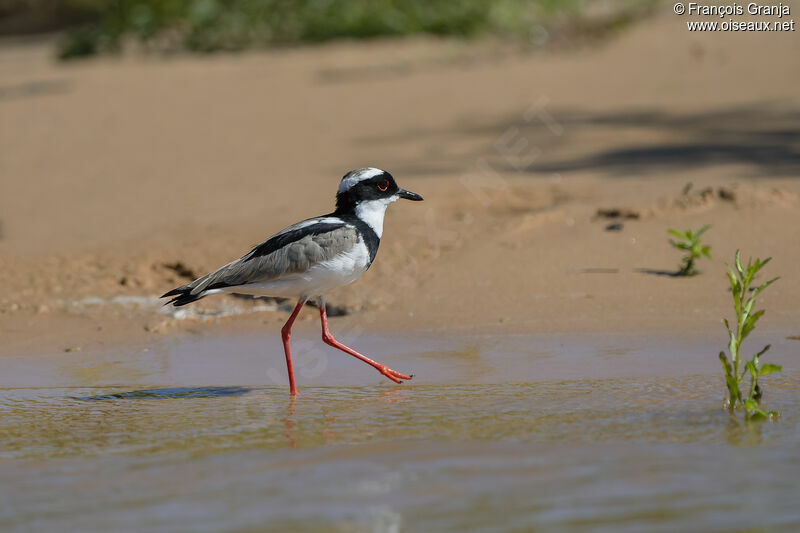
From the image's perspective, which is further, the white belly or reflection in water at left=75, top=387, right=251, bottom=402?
the white belly

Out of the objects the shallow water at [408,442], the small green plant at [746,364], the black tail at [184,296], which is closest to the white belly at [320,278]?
the black tail at [184,296]

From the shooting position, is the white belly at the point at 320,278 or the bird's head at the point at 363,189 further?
the bird's head at the point at 363,189

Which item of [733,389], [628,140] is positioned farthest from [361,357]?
[628,140]

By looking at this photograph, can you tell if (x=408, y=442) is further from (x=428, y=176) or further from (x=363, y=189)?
(x=428, y=176)

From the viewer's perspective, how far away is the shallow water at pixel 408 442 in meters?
4.44

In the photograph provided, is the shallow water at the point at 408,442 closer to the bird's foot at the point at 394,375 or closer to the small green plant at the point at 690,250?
the bird's foot at the point at 394,375

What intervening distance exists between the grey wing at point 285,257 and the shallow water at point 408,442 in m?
0.59

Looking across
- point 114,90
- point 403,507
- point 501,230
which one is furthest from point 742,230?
point 114,90

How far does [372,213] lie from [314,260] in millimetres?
558

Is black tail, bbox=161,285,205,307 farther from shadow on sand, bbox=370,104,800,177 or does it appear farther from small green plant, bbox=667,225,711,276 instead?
shadow on sand, bbox=370,104,800,177

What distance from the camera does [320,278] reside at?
268 inches

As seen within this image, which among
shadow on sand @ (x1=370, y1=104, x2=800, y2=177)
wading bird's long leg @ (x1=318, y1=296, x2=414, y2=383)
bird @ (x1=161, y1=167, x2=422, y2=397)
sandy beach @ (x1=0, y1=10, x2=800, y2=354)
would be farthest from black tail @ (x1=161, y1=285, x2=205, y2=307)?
shadow on sand @ (x1=370, y1=104, x2=800, y2=177)

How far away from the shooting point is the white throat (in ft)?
23.1

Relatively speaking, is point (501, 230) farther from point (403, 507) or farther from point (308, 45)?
point (308, 45)
